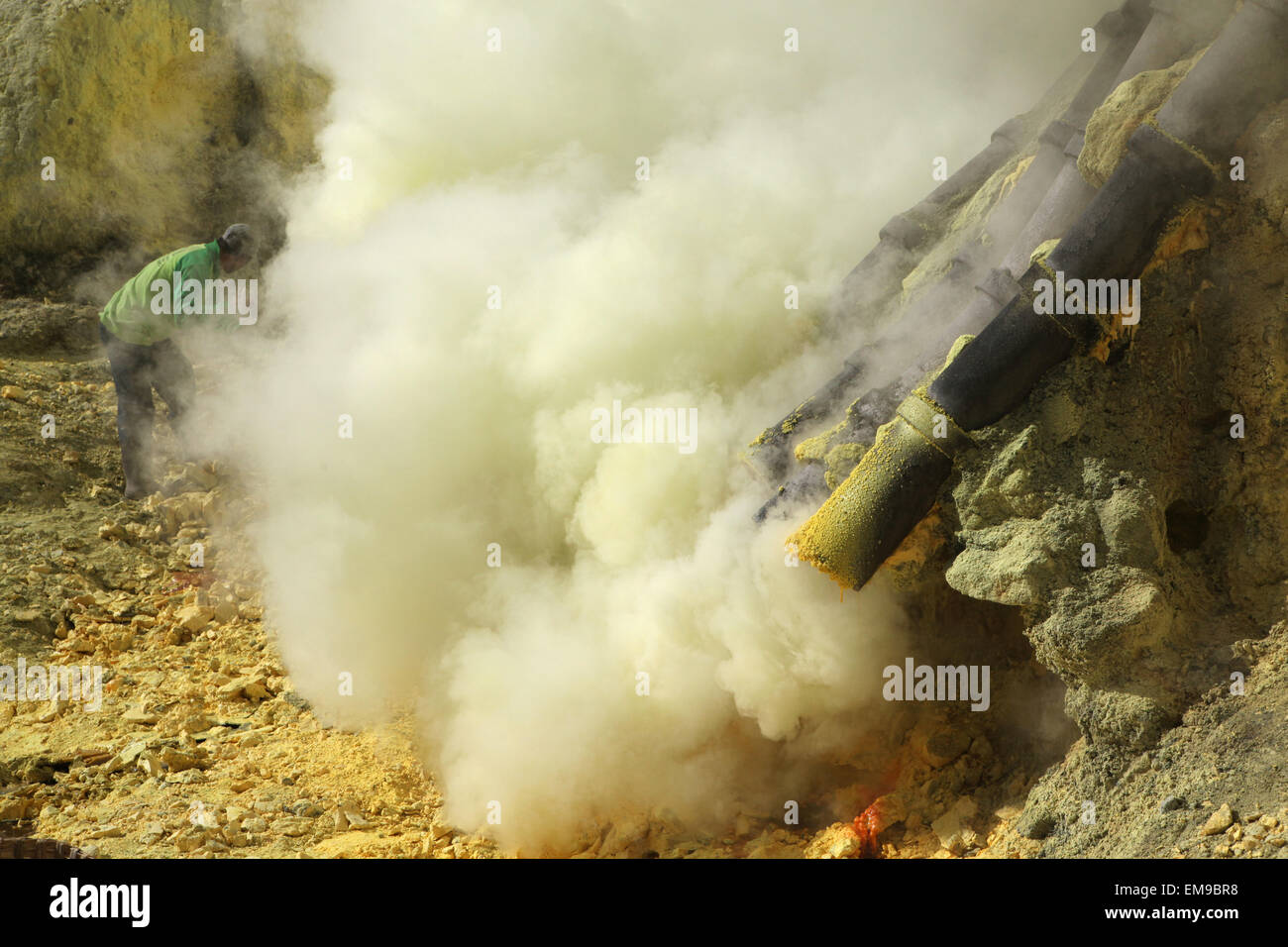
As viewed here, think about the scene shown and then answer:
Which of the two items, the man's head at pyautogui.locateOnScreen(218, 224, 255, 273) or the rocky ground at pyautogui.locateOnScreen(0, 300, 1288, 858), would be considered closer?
the rocky ground at pyautogui.locateOnScreen(0, 300, 1288, 858)

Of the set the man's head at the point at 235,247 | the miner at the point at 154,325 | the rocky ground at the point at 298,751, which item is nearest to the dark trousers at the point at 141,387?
the miner at the point at 154,325

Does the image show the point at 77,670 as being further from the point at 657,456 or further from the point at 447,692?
the point at 657,456

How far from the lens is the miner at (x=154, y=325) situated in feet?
23.3

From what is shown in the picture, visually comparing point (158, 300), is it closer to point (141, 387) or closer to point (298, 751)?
point (141, 387)

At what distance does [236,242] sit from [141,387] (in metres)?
1.29

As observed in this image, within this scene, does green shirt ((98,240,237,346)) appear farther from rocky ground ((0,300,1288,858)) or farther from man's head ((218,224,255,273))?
rocky ground ((0,300,1288,858))

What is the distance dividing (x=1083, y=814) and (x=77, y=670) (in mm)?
5289

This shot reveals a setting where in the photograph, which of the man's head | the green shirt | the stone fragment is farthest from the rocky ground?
the man's head

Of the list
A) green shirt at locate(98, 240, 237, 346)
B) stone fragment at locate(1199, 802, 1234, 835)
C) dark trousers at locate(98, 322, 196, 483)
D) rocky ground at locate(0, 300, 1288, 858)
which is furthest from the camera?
dark trousers at locate(98, 322, 196, 483)

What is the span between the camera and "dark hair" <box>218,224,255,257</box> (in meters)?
7.13

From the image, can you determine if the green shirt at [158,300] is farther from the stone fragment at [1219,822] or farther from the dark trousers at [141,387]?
the stone fragment at [1219,822]

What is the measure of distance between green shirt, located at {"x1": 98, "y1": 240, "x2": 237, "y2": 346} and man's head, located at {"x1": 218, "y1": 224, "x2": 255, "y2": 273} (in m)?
0.07

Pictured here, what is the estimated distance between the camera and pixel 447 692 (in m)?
5.79

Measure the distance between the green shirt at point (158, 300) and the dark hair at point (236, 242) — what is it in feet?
0.29
